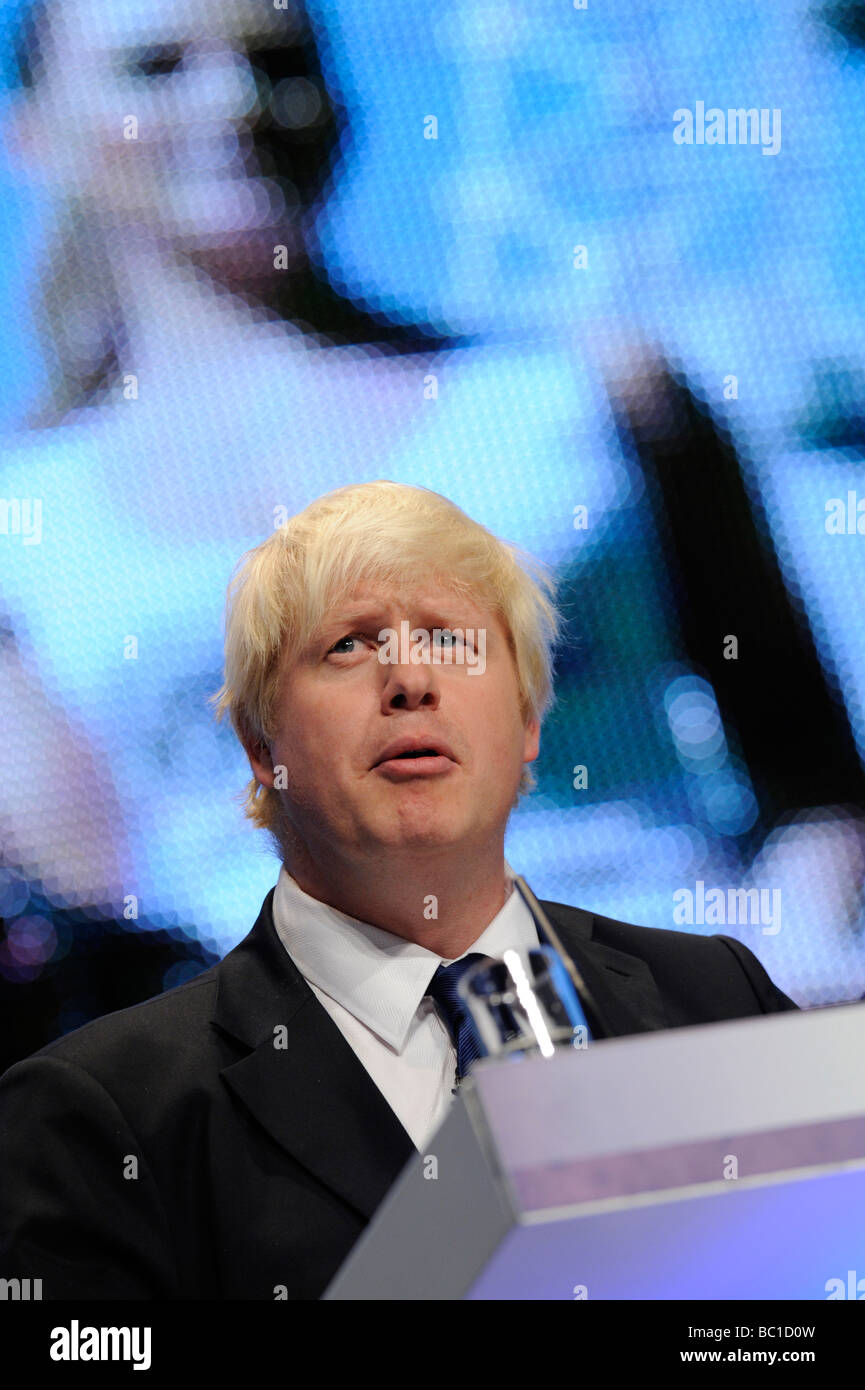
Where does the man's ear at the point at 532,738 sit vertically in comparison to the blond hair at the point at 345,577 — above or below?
below

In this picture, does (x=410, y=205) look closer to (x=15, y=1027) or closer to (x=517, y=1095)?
(x=15, y=1027)

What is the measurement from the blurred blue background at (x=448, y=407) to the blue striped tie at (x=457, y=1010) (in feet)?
1.56

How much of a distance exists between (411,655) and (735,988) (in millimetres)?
718

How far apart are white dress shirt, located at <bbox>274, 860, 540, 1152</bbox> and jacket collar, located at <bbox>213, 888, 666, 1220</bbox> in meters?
0.03

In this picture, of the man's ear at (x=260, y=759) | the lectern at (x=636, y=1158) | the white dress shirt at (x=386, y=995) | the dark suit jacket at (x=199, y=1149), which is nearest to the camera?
the lectern at (x=636, y=1158)

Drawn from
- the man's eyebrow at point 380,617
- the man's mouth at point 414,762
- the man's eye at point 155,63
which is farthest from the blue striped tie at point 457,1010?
the man's eye at point 155,63

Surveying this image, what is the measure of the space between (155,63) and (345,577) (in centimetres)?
101

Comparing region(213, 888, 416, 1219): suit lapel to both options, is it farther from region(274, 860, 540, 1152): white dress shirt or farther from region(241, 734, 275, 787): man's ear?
region(241, 734, 275, 787): man's ear

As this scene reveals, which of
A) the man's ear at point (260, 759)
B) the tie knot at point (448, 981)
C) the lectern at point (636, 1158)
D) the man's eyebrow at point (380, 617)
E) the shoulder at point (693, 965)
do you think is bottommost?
the lectern at point (636, 1158)

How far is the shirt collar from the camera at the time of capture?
188 cm

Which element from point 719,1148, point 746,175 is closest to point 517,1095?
point 719,1148

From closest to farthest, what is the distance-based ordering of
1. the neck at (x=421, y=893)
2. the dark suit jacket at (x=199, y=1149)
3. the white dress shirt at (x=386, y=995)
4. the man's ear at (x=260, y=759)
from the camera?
the dark suit jacket at (x=199, y=1149) < the white dress shirt at (x=386, y=995) < the neck at (x=421, y=893) < the man's ear at (x=260, y=759)

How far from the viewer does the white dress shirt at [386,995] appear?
6.02ft

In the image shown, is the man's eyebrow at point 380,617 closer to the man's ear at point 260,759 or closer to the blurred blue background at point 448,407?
the man's ear at point 260,759
